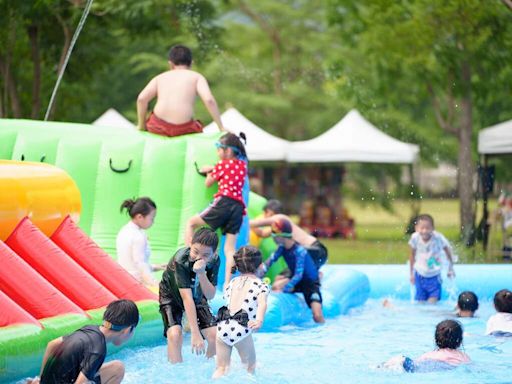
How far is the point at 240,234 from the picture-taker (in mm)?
8148

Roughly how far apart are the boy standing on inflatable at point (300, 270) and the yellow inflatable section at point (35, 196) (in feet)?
5.79

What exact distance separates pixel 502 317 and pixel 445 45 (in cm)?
858

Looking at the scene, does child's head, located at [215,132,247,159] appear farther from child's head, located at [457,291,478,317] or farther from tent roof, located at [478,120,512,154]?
tent roof, located at [478,120,512,154]

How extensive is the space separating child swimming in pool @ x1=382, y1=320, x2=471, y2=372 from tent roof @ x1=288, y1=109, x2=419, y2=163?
32.0ft

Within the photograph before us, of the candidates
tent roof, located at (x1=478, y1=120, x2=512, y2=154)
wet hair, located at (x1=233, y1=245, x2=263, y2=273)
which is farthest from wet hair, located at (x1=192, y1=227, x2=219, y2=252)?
tent roof, located at (x1=478, y1=120, x2=512, y2=154)

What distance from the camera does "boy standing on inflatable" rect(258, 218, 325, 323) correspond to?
775 centimetres

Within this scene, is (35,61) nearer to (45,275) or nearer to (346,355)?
(45,275)

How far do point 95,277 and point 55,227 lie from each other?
1.30ft

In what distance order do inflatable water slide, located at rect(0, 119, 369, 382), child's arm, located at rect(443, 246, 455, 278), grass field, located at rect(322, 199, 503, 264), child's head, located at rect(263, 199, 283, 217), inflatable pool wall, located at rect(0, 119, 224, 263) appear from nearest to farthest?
inflatable water slide, located at rect(0, 119, 369, 382) → inflatable pool wall, located at rect(0, 119, 224, 263) → child's head, located at rect(263, 199, 283, 217) → child's arm, located at rect(443, 246, 455, 278) → grass field, located at rect(322, 199, 503, 264)

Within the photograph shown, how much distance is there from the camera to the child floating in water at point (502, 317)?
6.77 metres

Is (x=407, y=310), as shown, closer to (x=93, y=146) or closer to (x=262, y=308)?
(x=93, y=146)

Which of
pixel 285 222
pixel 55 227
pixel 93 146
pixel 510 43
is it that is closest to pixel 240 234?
pixel 285 222

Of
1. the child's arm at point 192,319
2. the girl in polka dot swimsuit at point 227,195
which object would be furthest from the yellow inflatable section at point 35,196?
the girl in polka dot swimsuit at point 227,195

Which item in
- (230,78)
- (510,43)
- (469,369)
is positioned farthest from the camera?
(230,78)
